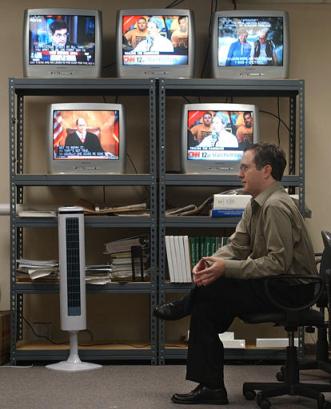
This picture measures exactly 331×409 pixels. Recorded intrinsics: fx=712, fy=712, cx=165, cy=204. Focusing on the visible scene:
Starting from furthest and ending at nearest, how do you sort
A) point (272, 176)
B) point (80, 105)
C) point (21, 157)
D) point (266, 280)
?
point (21, 157)
point (80, 105)
point (272, 176)
point (266, 280)

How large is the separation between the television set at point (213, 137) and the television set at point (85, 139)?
38cm

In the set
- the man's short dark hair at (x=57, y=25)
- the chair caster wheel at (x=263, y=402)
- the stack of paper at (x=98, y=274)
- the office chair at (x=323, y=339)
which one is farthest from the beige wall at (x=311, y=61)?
the chair caster wheel at (x=263, y=402)

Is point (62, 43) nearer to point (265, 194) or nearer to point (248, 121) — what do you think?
point (248, 121)

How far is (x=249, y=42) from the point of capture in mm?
4191

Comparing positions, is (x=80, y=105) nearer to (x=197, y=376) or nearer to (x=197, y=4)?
(x=197, y=4)

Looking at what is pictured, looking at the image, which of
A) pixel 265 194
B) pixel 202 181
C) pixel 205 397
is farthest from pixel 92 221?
pixel 205 397

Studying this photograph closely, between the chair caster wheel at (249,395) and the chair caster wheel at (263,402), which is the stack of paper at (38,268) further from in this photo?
the chair caster wheel at (263,402)

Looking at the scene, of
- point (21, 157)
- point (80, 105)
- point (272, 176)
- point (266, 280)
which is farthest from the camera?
point (21, 157)

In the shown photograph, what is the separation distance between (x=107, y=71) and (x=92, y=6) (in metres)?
0.44

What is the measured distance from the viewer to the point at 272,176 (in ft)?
10.6

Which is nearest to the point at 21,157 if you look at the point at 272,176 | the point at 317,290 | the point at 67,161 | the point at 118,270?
the point at 67,161

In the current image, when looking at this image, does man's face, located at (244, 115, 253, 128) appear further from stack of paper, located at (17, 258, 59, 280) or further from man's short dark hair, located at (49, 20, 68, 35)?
stack of paper, located at (17, 258, 59, 280)

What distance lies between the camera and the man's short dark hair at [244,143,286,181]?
3225mm

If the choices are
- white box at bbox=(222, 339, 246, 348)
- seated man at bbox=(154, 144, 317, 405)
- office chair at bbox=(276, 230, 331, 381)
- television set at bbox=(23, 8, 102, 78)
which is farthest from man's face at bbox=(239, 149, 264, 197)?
television set at bbox=(23, 8, 102, 78)
